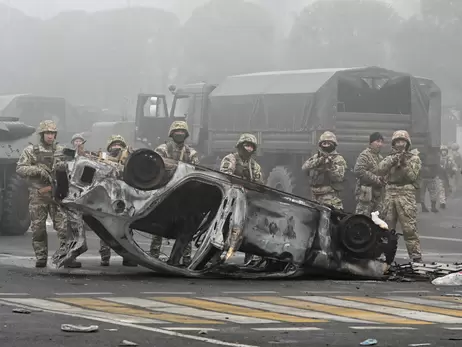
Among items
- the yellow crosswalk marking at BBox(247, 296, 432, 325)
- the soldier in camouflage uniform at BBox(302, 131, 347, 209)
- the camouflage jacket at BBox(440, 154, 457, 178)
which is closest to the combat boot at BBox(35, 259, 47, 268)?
the soldier in camouflage uniform at BBox(302, 131, 347, 209)

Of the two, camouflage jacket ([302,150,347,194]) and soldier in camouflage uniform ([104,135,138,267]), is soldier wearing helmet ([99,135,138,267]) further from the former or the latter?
camouflage jacket ([302,150,347,194])

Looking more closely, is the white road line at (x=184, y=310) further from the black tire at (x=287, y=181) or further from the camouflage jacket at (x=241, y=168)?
the black tire at (x=287, y=181)

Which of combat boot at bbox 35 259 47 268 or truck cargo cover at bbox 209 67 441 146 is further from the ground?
truck cargo cover at bbox 209 67 441 146

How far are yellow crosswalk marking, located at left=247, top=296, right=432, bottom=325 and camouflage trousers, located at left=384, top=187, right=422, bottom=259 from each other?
15.8 feet

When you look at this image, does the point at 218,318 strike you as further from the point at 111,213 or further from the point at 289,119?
the point at 289,119

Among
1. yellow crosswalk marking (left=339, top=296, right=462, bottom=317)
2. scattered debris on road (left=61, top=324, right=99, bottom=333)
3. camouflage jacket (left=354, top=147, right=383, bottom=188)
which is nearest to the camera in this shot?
scattered debris on road (left=61, top=324, right=99, bottom=333)

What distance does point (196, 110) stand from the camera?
31.0 meters

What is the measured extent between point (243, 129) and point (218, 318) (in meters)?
19.4

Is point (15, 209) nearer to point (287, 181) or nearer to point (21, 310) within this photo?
point (287, 181)

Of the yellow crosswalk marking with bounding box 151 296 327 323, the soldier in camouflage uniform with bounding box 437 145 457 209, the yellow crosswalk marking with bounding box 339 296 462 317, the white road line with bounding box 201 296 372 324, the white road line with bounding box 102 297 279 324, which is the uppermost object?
the soldier in camouflage uniform with bounding box 437 145 457 209

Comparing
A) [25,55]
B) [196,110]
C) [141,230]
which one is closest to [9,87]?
[25,55]

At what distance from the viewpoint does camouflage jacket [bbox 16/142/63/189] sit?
14.8 m

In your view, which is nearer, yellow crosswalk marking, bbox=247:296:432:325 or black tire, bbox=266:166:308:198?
yellow crosswalk marking, bbox=247:296:432:325

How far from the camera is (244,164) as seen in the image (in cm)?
1515
